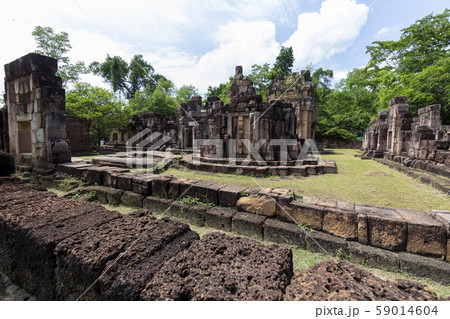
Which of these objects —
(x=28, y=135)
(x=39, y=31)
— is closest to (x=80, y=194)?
(x=28, y=135)

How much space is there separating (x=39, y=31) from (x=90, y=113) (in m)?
13.9

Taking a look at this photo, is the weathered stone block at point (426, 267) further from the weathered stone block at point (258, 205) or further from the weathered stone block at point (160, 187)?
the weathered stone block at point (160, 187)

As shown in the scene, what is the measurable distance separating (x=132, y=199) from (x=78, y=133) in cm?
1470

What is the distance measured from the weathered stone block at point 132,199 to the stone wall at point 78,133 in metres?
14.0

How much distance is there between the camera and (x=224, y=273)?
1.49 metres

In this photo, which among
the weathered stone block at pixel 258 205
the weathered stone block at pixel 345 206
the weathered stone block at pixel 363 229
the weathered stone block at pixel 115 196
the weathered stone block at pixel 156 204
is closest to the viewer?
the weathered stone block at pixel 363 229

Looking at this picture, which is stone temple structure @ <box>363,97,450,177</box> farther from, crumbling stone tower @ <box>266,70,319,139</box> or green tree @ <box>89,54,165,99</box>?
green tree @ <box>89,54,165,99</box>

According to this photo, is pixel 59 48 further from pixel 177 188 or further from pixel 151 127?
pixel 177 188

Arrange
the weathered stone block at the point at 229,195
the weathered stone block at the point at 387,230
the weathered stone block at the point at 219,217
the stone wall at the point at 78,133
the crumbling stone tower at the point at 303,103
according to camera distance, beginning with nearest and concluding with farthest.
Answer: the weathered stone block at the point at 387,230
the weathered stone block at the point at 219,217
the weathered stone block at the point at 229,195
the stone wall at the point at 78,133
the crumbling stone tower at the point at 303,103

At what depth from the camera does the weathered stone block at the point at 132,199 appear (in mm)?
4520

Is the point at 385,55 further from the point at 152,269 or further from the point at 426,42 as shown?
the point at 152,269

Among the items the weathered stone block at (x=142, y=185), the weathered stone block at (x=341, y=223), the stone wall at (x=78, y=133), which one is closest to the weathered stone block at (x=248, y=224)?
the weathered stone block at (x=341, y=223)

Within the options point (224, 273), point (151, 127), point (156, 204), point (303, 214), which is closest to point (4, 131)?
point (156, 204)
